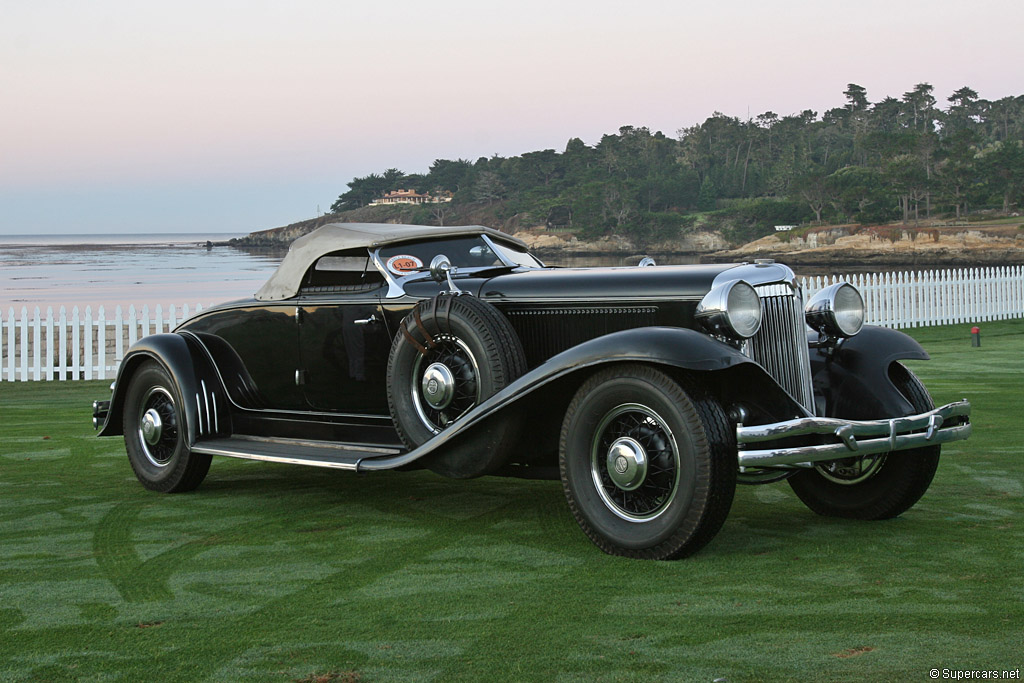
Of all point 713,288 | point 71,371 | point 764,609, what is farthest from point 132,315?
point 764,609

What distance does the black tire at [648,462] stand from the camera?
445 centimetres

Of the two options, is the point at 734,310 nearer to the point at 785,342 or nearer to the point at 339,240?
the point at 785,342

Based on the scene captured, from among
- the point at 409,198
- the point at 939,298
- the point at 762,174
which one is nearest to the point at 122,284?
the point at 939,298

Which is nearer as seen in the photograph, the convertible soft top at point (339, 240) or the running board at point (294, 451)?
the running board at point (294, 451)

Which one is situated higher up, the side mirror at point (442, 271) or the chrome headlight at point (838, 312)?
the side mirror at point (442, 271)

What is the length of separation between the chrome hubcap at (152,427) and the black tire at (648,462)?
331cm

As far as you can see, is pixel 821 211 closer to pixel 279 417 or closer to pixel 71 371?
pixel 71 371

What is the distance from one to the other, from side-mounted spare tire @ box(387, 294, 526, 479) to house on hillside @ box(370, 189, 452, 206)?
118 metres

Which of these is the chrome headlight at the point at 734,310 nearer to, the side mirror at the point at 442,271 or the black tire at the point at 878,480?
the black tire at the point at 878,480

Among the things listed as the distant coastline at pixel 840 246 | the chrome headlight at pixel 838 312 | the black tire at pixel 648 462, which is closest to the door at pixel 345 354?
the black tire at pixel 648 462

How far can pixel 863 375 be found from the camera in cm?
557

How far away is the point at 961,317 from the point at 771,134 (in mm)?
122155

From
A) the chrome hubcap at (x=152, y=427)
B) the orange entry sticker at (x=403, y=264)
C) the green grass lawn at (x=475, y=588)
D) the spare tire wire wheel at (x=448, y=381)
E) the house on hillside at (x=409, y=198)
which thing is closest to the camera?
the green grass lawn at (x=475, y=588)

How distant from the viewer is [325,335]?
6543mm
